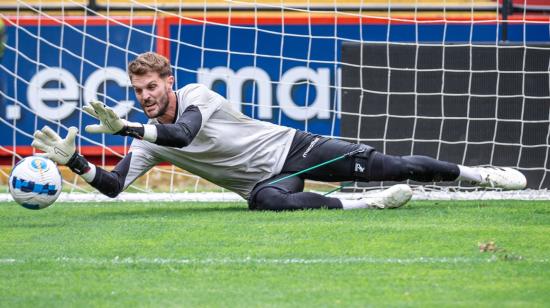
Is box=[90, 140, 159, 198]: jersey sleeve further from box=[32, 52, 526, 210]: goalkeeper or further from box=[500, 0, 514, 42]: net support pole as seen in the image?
box=[500, 0, 514, 42]: net support pole

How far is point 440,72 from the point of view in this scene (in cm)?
1023

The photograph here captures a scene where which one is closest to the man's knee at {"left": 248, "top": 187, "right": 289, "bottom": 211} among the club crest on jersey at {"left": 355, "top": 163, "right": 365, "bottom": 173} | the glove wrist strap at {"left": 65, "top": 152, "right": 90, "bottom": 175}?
the club crest on jersey at {"left": 355, "top": 163, "right": 365, "bottom": 173}

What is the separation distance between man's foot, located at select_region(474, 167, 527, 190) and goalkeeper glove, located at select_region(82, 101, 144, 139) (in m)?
2.59

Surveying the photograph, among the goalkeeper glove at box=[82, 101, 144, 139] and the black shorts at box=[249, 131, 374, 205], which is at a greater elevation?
the goalkeeper glove at box=[82, 101, 144, 139]

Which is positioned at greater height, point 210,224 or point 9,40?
point 9,40

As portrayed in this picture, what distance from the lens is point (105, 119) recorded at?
7.54 m

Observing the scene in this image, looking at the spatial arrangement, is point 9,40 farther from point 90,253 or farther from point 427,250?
point 427,250

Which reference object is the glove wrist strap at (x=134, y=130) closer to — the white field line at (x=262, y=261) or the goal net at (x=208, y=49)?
the white field line at (x=262, y=261)

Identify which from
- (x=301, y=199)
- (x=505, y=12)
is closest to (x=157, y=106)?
(x=301, y=199)

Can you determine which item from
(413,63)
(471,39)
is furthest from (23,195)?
(471,39)

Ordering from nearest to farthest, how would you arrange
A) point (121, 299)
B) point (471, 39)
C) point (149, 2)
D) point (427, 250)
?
point (121, 299), point (427, 250), point (471, 39), point (149, 2)

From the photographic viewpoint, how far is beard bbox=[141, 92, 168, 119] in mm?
8102

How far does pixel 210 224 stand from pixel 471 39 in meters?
4.63

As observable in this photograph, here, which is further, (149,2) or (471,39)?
(149,2)
